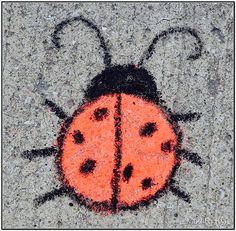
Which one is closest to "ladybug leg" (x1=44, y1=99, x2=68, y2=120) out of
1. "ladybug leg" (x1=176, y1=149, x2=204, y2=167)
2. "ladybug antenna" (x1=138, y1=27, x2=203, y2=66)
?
"ladybug antenna" (x1=138, y1=27, x2=203, y2=66)

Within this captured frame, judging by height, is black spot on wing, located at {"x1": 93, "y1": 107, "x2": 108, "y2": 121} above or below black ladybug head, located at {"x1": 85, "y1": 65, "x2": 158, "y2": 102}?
below

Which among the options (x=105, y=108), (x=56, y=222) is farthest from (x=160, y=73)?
(x=56, y=222)

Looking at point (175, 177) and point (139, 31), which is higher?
point (139, 31)

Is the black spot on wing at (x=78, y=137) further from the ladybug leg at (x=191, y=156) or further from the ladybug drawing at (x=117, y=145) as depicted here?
the ladybug leg at (x=191, y=156)

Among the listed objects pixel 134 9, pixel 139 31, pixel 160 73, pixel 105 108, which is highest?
pixel 134 9

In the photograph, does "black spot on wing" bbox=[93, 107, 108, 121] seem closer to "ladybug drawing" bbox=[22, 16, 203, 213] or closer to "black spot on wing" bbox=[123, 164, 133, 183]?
"ladybug drawing" bbox=[22, 16, 203, 213]

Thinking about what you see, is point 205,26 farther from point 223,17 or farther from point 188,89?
point 188,89

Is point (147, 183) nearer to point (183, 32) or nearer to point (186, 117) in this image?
point (186, 117)

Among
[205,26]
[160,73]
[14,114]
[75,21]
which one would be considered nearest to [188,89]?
[160,73]
